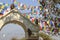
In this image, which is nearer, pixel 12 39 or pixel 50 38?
pixel 12 39

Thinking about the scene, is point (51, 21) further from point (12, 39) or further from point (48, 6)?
point (12, 39)

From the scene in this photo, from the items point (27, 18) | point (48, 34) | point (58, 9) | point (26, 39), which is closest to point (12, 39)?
point (26, 39)

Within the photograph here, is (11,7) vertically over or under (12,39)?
over

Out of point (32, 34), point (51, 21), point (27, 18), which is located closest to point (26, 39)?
point (32, 34)

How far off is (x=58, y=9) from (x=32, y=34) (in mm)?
1679

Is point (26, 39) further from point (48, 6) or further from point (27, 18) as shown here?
point (48, 6)

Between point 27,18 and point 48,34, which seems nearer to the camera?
point 27,18

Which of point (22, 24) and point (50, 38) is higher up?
point (22, 24)

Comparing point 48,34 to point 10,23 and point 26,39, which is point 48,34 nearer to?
point 26,39

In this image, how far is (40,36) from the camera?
8641mm

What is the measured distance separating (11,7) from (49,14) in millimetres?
1799

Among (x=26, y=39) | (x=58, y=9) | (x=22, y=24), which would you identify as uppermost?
(x=58, y=9)

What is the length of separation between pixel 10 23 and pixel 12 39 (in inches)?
29.0

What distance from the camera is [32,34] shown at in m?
8.13
